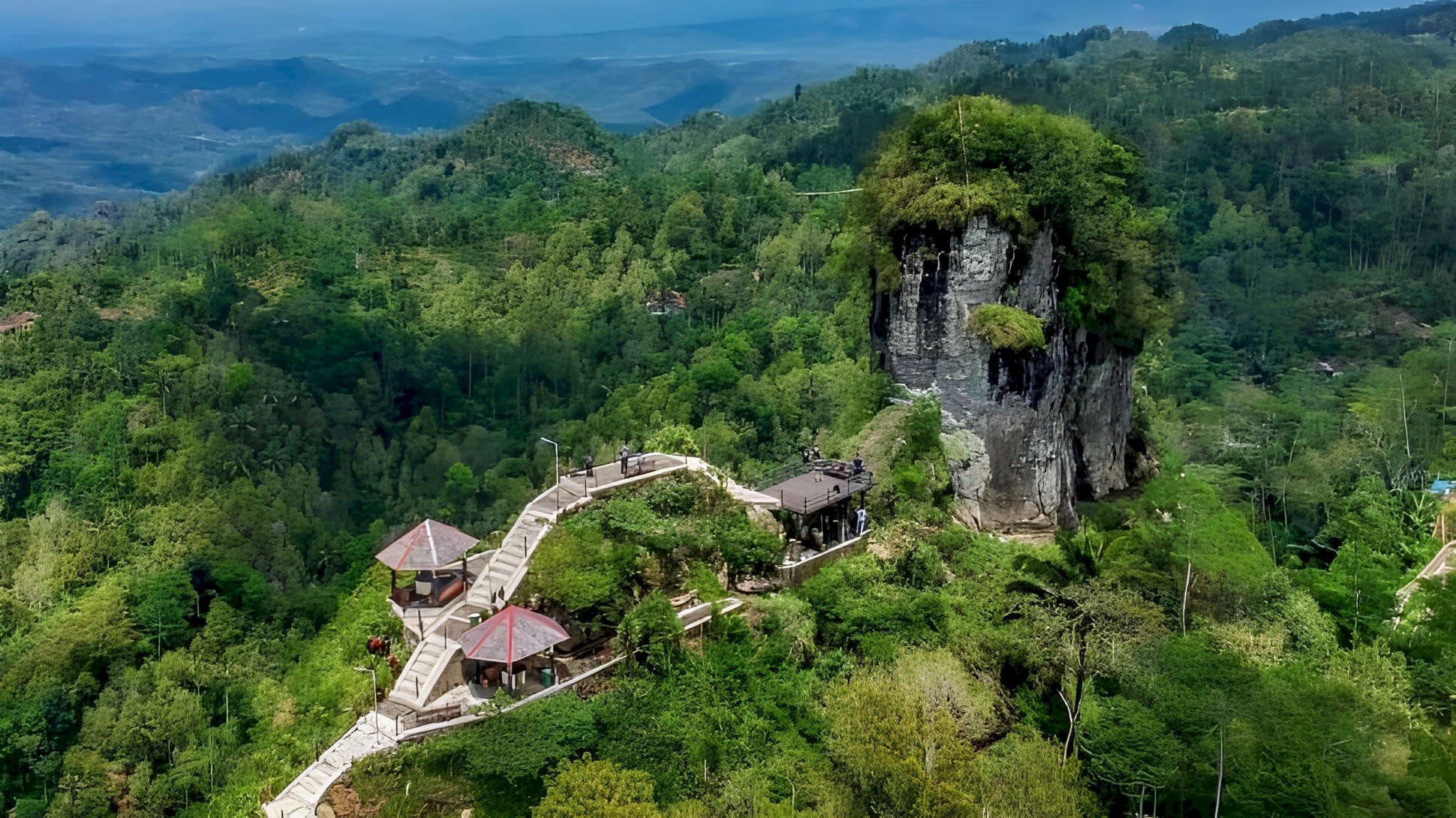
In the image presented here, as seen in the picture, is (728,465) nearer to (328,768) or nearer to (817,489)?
(817,489)

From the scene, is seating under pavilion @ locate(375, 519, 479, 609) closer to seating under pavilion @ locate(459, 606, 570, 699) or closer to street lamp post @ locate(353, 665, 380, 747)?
street lamp post @ locate(353, 665, 380, 747)

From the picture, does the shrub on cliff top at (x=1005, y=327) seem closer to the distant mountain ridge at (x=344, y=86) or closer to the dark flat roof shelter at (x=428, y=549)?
the dark flat roof shelter at (x=428, y=549)

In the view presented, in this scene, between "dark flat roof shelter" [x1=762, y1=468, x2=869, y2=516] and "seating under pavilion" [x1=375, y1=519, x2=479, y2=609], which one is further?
"dark flat roof shelter" [x1=762, y1=468, x2=869, y2=516]

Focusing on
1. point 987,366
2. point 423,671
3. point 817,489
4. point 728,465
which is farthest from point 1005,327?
point 423,671

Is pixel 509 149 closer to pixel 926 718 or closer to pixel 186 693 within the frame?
pixel 186 693

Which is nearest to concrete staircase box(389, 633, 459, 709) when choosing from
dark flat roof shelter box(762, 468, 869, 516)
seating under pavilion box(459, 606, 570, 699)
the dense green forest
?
seating under pavilion box(459, 606, 570, 699)

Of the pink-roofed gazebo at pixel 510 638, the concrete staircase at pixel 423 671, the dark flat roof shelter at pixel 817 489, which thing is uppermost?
the dark flat roof shelter at pixel 817 489

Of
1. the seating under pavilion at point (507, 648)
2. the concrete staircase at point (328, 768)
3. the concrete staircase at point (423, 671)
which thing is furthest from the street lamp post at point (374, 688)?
the seating under pavilion at point (507, 648)
